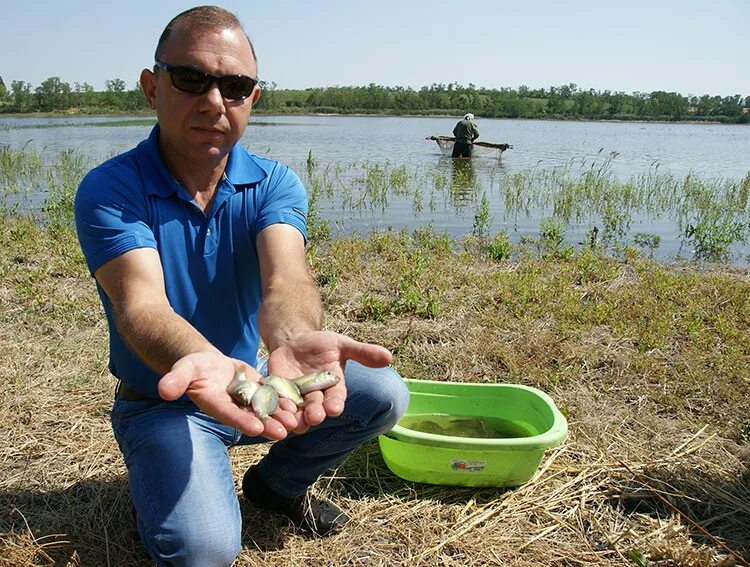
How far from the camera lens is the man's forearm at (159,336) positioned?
6.98ft

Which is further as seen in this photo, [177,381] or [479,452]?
[479,452]

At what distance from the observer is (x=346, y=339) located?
228 cm

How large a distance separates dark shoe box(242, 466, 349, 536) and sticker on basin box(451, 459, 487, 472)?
563mm

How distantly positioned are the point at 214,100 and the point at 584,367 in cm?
299

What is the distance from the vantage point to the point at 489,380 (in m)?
4.18

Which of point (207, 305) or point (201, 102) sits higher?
point (201, 102)

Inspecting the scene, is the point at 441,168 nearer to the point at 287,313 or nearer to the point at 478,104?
the point at 287,313

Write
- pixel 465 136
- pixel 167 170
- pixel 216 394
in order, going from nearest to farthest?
pixel 216 394
pixel 167 170
pixel 465 136

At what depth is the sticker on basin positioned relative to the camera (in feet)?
9.89

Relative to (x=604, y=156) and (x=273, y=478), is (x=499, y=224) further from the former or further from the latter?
(x=604, y=156)

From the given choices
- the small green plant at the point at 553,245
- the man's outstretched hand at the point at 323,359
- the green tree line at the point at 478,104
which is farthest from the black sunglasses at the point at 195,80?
the green tree line at the point at 478,104

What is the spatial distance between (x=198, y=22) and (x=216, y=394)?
1547mm

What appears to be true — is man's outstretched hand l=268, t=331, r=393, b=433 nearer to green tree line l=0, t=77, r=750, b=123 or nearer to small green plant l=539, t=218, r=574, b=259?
small green plant l=539, t=218, r=574, b=259

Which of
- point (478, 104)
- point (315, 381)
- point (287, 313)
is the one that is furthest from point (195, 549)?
point (478, 104)
